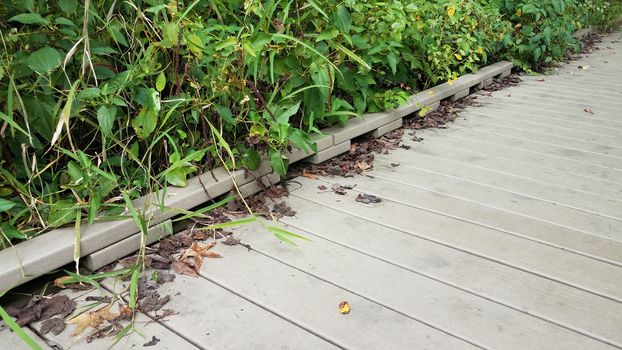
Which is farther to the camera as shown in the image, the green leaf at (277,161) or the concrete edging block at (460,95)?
the concrete edging block at (460,95)

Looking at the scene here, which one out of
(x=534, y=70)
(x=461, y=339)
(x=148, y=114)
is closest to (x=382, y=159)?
(x=148, y=114)

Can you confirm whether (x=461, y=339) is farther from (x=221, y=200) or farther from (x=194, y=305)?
(x=221, y=200)

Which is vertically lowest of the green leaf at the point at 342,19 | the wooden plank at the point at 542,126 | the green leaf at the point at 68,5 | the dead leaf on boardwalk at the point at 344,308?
the wooden plank at the point at 542,126

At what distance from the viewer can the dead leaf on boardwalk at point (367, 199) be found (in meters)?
2.17

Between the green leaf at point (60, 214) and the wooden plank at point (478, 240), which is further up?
the green leaf at point (60, 214)

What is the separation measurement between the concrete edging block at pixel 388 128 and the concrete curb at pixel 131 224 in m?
0.06

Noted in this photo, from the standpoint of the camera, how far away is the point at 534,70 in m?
5.06

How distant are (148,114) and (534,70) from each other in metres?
4.27

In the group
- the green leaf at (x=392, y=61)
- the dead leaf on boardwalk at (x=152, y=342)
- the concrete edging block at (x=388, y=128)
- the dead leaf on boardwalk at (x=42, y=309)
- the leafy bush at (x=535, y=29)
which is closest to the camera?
the dead leaf on boardwalk at (x=152, y=342)

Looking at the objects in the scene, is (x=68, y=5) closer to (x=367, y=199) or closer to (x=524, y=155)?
(x=367, y=199)

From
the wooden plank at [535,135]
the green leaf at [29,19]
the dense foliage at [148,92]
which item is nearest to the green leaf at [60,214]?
the dense foliage at [148,92]

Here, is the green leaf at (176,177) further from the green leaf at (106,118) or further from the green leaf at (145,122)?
the green leaf at (106,118)

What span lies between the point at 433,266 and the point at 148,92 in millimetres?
1160

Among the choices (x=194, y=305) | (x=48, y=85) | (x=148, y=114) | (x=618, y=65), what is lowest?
(x=618, y=65)
